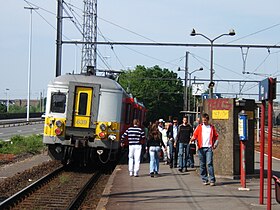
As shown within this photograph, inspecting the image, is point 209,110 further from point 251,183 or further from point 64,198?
point 64,198

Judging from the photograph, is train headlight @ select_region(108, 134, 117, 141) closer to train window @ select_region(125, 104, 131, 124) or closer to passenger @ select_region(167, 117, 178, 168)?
passenger @ select_region(167, 117, 178, 168)

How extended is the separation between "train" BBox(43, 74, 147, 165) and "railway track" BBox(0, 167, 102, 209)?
1038 millimetres

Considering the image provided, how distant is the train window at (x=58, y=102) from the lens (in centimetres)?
1948

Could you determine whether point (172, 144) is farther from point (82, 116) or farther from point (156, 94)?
point (156, 94)

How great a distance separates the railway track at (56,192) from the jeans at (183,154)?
2.77 meters

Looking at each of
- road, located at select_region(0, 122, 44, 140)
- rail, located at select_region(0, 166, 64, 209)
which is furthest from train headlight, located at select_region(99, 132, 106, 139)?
road, located at select_region(0, 122, 44, 140)

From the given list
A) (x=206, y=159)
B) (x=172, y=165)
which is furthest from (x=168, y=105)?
(x=206, y=159)

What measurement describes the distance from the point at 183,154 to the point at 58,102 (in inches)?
182

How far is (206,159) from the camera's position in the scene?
1461 cm

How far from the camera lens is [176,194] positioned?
12977 millimetres

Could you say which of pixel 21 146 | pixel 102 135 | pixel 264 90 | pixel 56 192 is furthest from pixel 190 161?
pixel 21 146

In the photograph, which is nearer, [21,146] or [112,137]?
[112,137]

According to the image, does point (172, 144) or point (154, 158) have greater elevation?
point (172, 144)

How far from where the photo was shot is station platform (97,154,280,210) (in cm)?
1130
